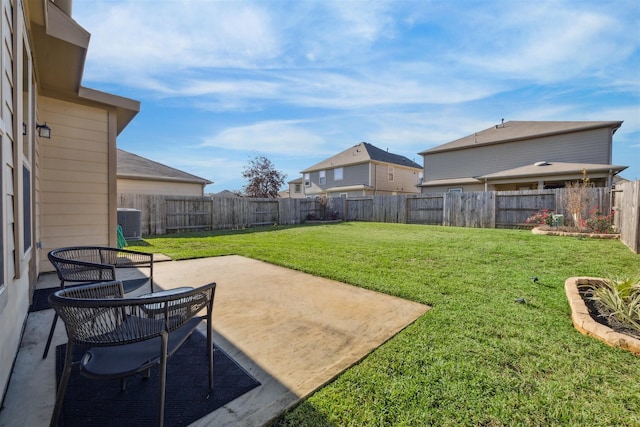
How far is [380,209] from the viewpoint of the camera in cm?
1619

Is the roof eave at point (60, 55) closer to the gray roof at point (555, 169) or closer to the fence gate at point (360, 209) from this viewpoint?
the fence gate at point (360, 209)

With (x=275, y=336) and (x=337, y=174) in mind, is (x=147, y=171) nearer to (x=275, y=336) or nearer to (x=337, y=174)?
(x=337, y=174)

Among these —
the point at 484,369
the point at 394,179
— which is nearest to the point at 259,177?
the point at 394,179

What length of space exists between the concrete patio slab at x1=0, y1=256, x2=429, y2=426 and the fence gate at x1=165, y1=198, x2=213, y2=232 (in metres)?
7.86

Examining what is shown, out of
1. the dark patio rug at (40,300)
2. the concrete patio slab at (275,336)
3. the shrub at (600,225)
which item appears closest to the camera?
Answer: the concrete patio slab at (275,336)

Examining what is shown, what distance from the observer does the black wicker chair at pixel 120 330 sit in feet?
4.47

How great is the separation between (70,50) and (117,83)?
315 inches

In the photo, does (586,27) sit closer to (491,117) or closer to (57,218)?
(57,218)

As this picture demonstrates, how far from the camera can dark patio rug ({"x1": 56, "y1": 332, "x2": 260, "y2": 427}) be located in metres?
1.61

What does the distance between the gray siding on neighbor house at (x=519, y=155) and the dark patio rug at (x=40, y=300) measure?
20.3 meters

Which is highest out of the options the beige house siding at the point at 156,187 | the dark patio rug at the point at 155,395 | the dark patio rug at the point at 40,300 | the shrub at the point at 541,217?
the beige house siding at the point at 156,187

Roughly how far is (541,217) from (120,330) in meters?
13.4

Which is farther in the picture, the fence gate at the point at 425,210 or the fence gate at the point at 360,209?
the fence gate at the point at 360,209

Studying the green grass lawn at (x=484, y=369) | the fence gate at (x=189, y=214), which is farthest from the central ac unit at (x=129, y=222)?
the green grass lawn at (x=484, y=369)
